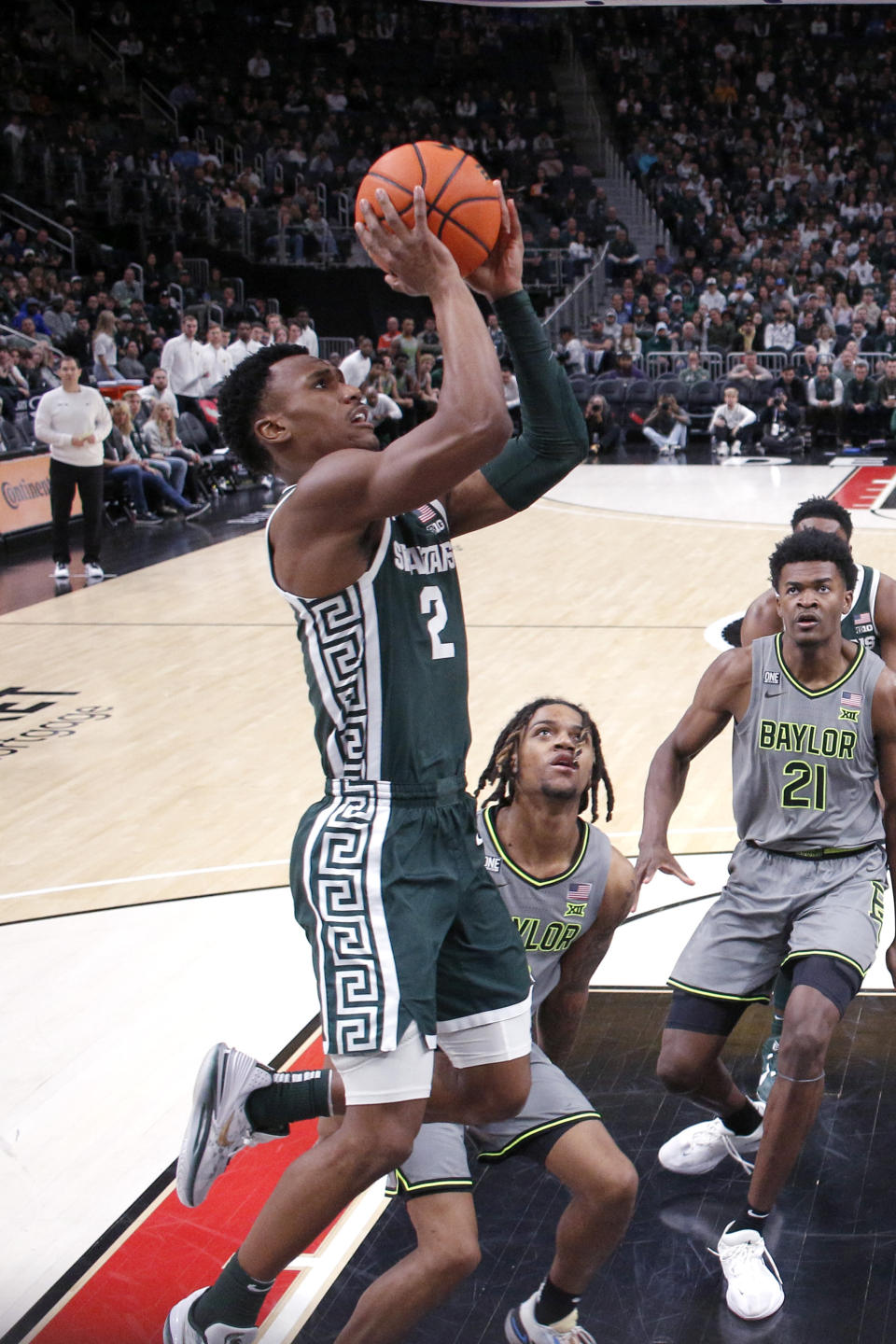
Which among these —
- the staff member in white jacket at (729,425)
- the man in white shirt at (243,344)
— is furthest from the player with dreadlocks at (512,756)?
the staff member in white jacket at (729,425)

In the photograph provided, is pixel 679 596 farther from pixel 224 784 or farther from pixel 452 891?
pixel 452 891

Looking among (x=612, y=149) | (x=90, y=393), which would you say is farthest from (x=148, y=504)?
(x=612, y=149)

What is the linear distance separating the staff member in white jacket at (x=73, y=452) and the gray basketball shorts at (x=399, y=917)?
9168 mm

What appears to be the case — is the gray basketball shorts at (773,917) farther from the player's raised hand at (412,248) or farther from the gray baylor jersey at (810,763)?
the player's raised hand at (412,248)

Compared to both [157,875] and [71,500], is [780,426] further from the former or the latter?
[157,875]

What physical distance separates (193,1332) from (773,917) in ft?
5.27

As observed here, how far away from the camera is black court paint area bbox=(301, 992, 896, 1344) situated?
3215 millimetres

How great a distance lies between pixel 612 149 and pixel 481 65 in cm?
323

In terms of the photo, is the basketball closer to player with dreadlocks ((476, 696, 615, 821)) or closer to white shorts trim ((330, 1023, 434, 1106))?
player with dreadlocks ((476, 696, 615, 821))

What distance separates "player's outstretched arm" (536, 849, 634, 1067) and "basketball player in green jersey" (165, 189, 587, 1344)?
66 cm

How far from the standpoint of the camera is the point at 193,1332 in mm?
3012

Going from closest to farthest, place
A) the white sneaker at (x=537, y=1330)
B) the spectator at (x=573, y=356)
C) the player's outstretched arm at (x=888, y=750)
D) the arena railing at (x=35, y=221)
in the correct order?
1. the white sneaker at (x=537, y=1330)
2. the player's outstretched arm at (x=888, y=750)
3. the spectator at (x=573, y=356)
4. the arena railing at (x=35, y=221)

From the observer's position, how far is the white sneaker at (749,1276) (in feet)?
10.5

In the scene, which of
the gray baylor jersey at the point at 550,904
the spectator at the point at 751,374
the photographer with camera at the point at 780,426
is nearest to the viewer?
the gray baylor jersey at the point at 550,904
